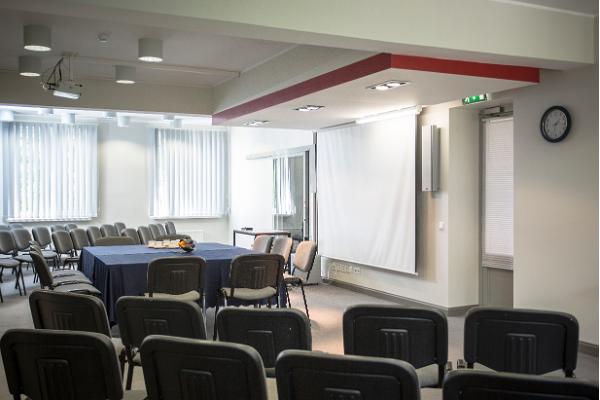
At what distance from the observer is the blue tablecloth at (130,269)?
557 cm

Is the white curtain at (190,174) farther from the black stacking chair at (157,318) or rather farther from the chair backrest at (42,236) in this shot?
the black stacking chair at (157,318)

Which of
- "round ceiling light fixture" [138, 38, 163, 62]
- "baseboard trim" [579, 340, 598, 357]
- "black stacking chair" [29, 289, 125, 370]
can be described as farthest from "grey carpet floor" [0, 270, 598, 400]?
"round ceiling light fixture" [138, 38, 163, 62]

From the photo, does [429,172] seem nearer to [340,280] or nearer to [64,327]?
[340,280]

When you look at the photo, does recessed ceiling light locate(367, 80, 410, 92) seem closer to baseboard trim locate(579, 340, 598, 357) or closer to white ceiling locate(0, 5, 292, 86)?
white ceiling locate(0, 5, 292, 86)

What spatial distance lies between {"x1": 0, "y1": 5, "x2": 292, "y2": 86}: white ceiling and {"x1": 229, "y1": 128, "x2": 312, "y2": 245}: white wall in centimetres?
320

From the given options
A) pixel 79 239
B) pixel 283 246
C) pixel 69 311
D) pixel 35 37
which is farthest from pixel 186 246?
pixel 79 239

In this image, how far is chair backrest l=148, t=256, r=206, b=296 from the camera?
5.25 m

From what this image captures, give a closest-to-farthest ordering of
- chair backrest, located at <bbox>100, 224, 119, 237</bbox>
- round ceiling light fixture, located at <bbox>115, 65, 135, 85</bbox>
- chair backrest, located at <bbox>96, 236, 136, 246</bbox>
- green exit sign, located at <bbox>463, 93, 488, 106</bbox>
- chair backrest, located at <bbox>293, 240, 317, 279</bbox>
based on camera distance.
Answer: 1. green exit sign, located at <bbox>463, 93, 488, 106</bbox>
2. chair backrest, located at <bbox>293, 240, 317, 279</bbox>
3. round ceiling light fixture, located at <bbox>115, 65, 135, 85</bbox>
4. chair backrest, located at <bbox>96, 236, 136, 246</bbox>
5. chair backrest, located at <bbox>100, 224, 119, 237</bbox>

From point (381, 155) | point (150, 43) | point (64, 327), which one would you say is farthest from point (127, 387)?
point (381, 155)

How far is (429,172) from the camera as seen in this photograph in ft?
22.8

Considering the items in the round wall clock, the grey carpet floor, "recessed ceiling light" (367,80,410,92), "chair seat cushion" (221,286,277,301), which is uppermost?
"recessed ceiling light" (367,80,410,92)

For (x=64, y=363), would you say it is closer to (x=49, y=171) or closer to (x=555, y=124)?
(x=555, y=124)

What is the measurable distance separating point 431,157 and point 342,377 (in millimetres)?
5273

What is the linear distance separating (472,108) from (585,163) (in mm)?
1936
